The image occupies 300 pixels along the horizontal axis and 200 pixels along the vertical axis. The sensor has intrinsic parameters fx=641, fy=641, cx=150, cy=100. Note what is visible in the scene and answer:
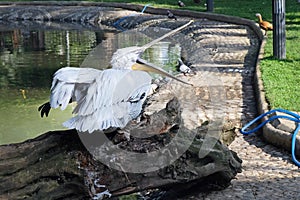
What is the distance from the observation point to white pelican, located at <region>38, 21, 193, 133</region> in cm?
452

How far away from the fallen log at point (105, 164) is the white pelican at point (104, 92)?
0.72 ft

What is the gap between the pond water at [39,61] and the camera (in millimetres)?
8742

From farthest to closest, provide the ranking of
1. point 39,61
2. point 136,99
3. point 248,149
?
1. point 39,61
2. point 248,149
3. point 136,99

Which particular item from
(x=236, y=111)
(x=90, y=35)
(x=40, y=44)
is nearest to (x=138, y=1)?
(x=90, y=35)

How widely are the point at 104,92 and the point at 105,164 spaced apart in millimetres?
563

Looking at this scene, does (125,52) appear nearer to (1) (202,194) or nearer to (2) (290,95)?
(1) (202,194)

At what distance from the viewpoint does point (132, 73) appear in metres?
4.59

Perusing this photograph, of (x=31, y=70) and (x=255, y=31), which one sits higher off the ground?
(x=255, y=31)

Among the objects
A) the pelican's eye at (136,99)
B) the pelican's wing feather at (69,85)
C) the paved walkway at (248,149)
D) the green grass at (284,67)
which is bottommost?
the paved walkway at (248,149)

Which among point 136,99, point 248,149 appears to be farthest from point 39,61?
point 136,99

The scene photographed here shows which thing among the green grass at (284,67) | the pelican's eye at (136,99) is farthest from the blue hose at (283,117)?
the pelican's eye at (136,99)

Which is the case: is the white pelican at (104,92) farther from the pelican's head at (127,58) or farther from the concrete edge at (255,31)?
the concrete edge at (255,31)

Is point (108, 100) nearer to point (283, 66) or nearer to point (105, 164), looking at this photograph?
point (105, 164)

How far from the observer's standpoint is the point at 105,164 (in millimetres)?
4723
